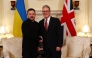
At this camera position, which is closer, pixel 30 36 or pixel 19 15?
pixel 30 36

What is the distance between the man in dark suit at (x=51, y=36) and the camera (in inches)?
110

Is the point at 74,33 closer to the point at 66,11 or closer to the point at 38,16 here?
the point at 66,11

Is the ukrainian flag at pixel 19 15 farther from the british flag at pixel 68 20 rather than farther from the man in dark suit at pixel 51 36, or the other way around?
the man in dark suit at pixel 51 36

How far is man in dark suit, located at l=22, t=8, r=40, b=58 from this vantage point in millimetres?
2703

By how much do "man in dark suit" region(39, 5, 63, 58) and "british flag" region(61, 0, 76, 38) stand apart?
67.6 inches

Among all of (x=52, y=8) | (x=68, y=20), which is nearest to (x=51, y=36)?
(x=68, y=20)

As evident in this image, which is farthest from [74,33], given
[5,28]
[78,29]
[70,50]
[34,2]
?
[5,28]

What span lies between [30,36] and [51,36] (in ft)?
1.14

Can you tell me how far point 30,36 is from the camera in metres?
2.67

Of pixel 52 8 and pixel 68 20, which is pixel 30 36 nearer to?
pixel 68 20

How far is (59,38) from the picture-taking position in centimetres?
282

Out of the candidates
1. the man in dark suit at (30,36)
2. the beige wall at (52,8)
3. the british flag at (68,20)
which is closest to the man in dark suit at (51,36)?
the man in dark suit at (30,36)

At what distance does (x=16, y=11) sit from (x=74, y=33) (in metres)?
1.56

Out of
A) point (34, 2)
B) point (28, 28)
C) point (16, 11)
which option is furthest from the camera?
point (34, 2)
